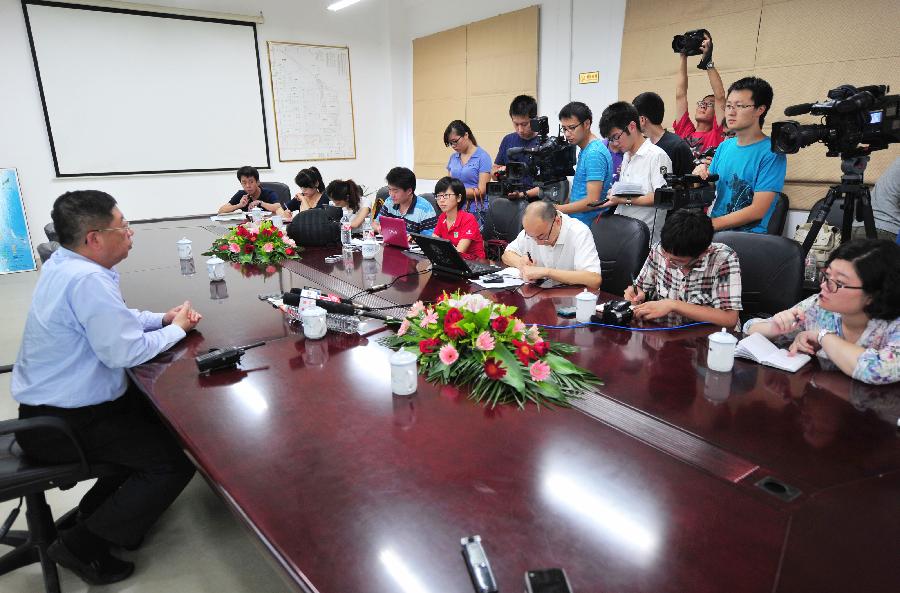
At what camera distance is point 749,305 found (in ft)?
7.17

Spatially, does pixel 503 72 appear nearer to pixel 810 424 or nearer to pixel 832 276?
pixel 832 276

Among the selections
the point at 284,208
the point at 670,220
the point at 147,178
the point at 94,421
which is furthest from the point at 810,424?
the point at 147,178

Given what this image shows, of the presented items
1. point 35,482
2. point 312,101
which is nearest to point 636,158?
point 35,482

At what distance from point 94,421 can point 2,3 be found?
214 inches

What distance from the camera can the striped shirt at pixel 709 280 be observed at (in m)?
1.95

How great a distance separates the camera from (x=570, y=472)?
43.1 inches

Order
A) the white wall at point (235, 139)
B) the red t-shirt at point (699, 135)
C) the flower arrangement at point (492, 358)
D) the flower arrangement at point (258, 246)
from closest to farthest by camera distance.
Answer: the flower arrangement at point (492, 358) → the flower arrangement at point (258, 246) → the red t-shirt at point (699, 135) → the white wall at point (235, 139)

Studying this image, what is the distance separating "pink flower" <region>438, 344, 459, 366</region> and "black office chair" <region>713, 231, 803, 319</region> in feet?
4.39

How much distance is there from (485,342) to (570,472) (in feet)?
1.50

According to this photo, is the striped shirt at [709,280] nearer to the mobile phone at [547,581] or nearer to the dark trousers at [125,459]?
the mobile phone at [547,581]

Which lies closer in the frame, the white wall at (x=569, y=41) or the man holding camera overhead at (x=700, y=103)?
the man holding camera overhead at (x=700, y=103)

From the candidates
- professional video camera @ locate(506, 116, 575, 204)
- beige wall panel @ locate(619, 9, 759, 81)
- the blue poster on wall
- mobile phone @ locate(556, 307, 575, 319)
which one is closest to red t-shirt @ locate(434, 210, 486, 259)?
professional video camera @ locate(506, 116, 575, 204)

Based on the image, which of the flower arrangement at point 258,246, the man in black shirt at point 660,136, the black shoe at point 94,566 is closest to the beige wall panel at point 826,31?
the man in black shirt at point 660,136

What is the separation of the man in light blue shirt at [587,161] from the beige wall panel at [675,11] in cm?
167
